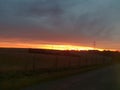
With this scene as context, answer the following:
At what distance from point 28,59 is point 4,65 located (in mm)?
4948

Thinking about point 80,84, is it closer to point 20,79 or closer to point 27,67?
point 20,79

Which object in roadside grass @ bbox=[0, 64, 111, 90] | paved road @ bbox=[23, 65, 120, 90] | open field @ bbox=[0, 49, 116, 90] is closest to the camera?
paved road @ bbox=[23, 65, 120, 90]

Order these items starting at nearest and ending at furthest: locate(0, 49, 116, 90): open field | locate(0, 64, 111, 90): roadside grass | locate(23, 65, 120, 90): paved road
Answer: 1. locate(23, 65, 120, 90): paved road
2. locate(0, 64, 111, 90): roadside grass
3. locate(0, 49, 116, 90): open field

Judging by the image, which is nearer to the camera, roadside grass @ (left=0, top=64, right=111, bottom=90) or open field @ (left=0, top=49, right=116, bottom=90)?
roadside grass @ (left=0, top=64, right=111, bottom=90)

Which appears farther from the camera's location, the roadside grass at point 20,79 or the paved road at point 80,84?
the roadside grass at point 20,79

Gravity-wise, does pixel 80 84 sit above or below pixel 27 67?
below

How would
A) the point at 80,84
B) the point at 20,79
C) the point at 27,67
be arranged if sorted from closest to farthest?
the point at 80,84, the point at 20,79, the point at 27,67

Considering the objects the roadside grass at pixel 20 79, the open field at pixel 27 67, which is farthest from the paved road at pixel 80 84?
the open field at pixel 27 67

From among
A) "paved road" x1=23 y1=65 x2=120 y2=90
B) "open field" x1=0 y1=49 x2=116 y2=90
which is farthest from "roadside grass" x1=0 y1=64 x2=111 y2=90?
"paved road" x1=23 y1=65 x2=120 y2=90

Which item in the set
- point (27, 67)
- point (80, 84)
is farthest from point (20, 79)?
point (27, 67)

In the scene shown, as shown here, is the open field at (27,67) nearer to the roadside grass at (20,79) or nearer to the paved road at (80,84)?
the roadside grass at (20,79)

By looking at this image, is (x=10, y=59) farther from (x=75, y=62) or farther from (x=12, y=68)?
(x=75, y=62)

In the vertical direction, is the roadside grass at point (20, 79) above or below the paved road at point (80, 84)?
above

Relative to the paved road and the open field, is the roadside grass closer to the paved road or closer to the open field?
the open field
